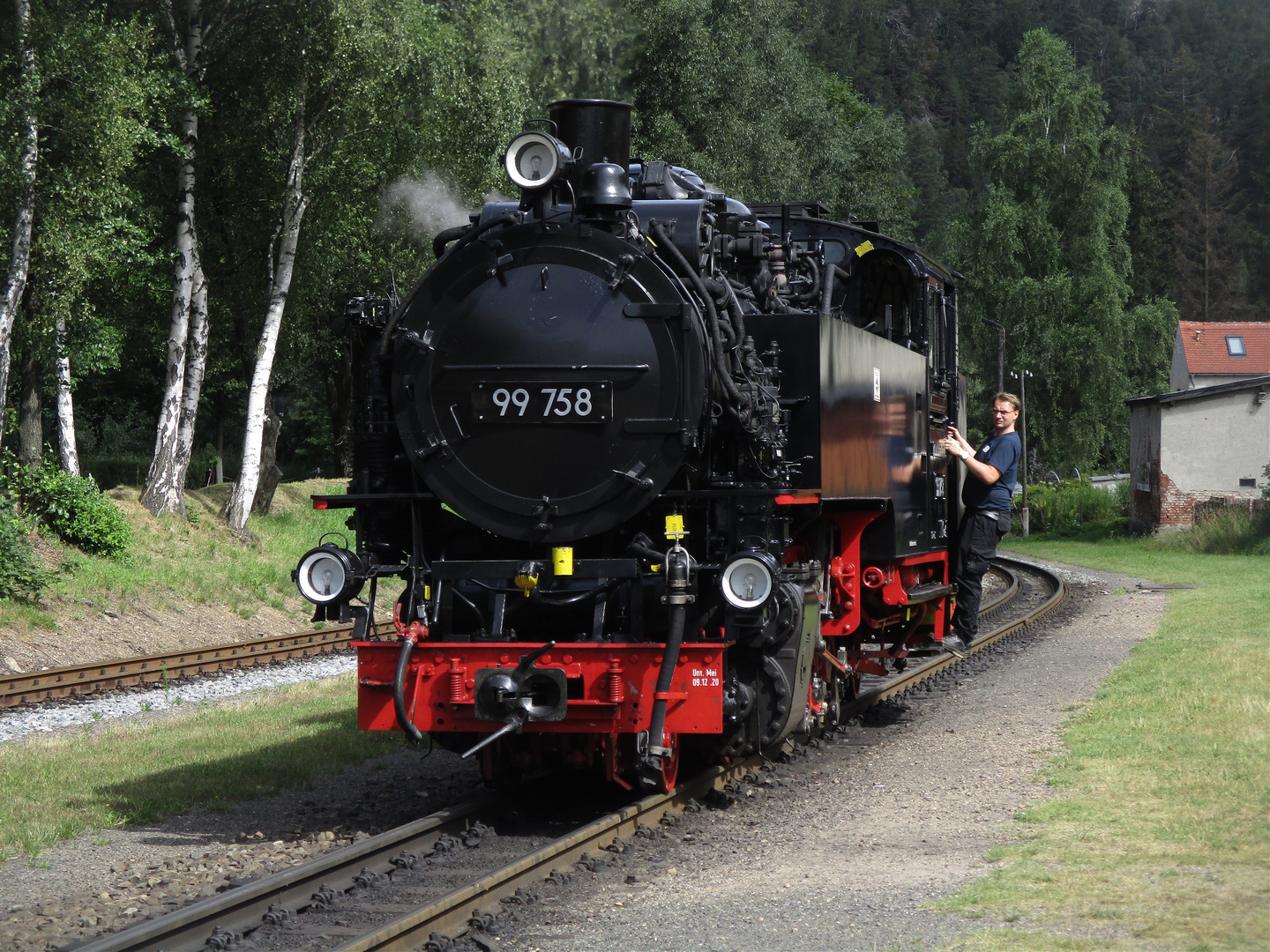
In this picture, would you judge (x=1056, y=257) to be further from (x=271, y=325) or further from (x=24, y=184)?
(x=24, y=184)

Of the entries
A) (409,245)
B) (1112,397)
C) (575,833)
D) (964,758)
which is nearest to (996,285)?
(1112,397)

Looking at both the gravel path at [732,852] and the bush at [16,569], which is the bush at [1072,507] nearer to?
the bush at [16,569]

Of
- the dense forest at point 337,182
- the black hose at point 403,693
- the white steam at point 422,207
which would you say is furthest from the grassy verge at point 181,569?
the black hose at point 403,693

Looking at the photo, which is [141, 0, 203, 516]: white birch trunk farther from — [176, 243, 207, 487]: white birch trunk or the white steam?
the white steam

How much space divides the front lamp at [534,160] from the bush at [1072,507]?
3356 cm

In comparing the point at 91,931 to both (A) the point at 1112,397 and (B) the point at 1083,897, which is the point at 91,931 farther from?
(A) the point at 1112,397

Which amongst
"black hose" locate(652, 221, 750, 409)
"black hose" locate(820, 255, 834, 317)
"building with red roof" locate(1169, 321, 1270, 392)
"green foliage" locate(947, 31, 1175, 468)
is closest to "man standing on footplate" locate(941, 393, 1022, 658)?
"black hose" locate(820, 255, 834, 317)

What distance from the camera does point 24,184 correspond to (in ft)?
48.5

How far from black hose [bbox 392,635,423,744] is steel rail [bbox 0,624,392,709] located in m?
5.17

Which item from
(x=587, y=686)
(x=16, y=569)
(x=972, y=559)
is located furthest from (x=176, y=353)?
(x=587, y=686)

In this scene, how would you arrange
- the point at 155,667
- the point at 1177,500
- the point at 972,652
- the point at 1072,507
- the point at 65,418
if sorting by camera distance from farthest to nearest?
the point at 1072,507 < the point at 1177,500 < the point at 65,418 < the point at 972,652 < the point at 155,667

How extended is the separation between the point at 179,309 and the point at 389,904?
49.1ft

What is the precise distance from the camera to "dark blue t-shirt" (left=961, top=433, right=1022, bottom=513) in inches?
359

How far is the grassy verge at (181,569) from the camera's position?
557 inches
